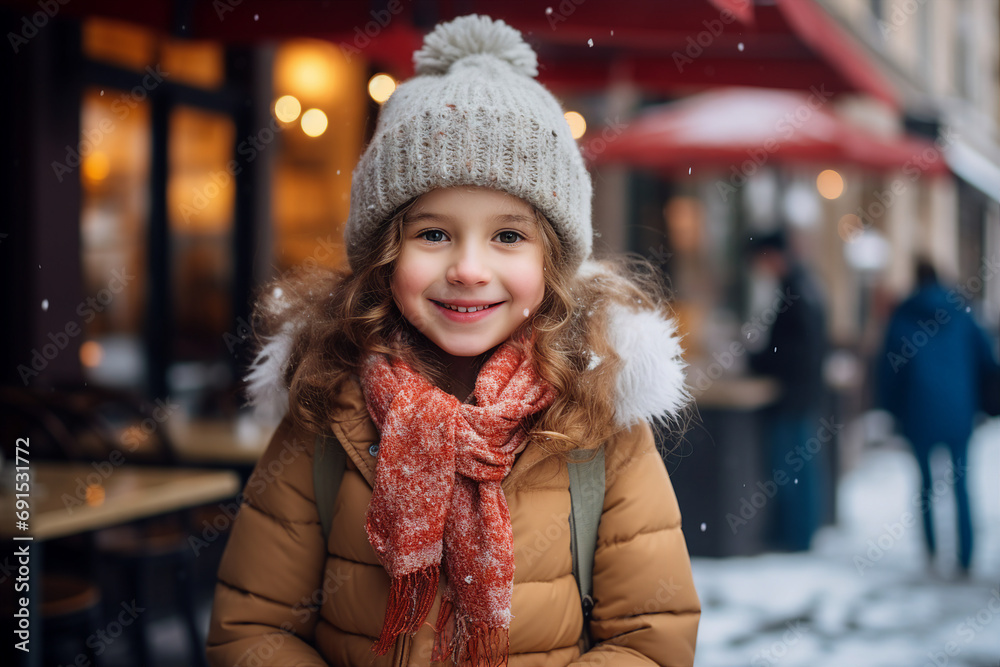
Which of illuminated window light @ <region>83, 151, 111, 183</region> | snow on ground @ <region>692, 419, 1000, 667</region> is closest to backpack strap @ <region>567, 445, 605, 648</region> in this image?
snow on ground @ <region>692, 419, 1000, 667</region>

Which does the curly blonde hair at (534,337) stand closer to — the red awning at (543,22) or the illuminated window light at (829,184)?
the red awning at (543,22)


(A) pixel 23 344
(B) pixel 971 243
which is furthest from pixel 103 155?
(B) pixel 971 243

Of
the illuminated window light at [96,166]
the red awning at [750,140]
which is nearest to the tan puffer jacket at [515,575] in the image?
the illuminated window light at [96,166]

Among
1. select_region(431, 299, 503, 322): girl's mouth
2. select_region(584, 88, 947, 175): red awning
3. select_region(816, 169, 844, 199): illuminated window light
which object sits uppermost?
select_region(816, 169, 844, 199): illuminated window light

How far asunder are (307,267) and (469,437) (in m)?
0.68

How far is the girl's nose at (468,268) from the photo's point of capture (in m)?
1.53

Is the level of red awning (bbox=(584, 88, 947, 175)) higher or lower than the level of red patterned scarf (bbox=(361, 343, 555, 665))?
higher

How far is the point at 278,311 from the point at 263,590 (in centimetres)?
56

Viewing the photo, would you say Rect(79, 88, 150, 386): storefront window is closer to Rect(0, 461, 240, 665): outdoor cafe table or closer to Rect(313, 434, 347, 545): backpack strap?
Rect(0, 461, 240, 665): outdoor cafe table

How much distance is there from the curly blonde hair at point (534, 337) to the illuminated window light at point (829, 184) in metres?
11.4

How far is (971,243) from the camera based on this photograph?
19312 mm

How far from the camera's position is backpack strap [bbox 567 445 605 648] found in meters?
1.60

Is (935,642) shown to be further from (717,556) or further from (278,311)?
(278,311)

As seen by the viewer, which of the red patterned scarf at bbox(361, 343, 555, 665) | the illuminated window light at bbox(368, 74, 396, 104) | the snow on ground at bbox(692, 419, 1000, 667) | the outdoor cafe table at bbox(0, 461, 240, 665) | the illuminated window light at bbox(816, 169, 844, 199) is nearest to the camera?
the red patterned scarf at bbox(361, 343, 555, 665)
